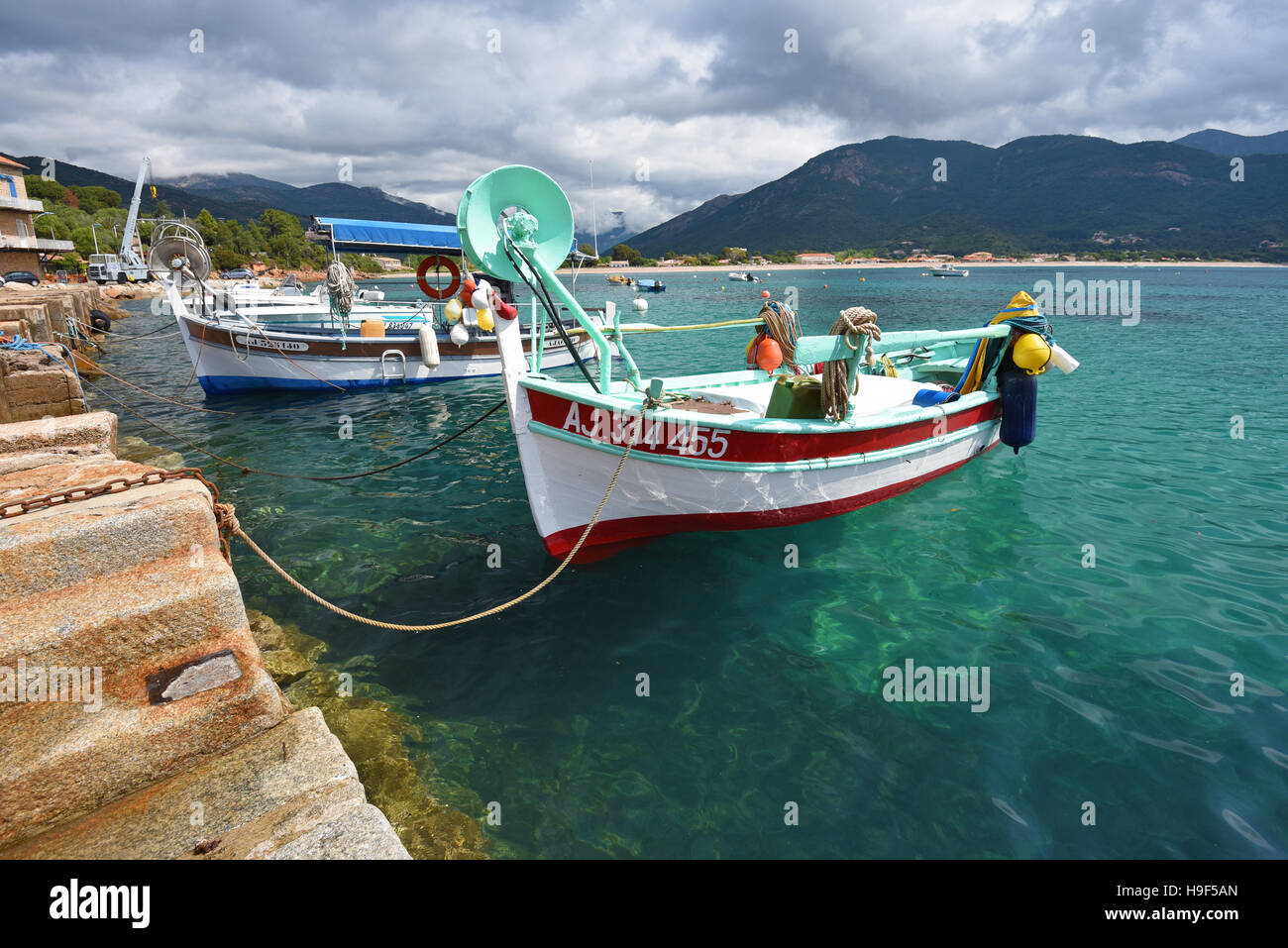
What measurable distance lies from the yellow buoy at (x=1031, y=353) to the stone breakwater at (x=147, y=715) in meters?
10.6

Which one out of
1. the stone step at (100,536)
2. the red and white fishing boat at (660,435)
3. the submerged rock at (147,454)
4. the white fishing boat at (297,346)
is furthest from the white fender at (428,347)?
the stone step at (100,536)

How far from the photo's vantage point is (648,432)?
6.37 meters

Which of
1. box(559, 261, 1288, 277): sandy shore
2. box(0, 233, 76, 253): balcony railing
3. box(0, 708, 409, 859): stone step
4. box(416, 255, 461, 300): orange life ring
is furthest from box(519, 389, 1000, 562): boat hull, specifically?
box(559, 261, 1288, 277): sandy shore

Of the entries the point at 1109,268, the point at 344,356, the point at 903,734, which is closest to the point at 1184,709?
the point at 903,734

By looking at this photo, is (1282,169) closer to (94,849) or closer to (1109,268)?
(1109,268)

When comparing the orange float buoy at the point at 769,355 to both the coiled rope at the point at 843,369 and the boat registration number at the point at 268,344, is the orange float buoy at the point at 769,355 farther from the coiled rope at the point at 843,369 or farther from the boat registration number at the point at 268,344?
the boat registration number at the point at 268,344

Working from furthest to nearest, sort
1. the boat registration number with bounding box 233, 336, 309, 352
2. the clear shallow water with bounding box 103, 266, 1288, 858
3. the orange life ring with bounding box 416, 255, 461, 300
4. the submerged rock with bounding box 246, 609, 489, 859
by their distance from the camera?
the orange life ring with bounding box 416, 255, 461, 300 < the boat registration number with bounding box 233, 336, 309, 352 < the clear shallow water with bounding box 103, 266, 1288, 858 < the submerged rock with bounding box 246, 609, 489, 859

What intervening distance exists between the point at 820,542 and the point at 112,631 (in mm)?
6965

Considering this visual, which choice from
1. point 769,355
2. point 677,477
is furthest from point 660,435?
point 769,355

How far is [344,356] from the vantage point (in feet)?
57.3

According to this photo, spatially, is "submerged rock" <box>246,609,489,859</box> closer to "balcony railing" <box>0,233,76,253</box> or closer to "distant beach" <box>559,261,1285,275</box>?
"balcony railing" <box>0,233,76,253</box>

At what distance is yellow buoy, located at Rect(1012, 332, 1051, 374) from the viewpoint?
9578mm

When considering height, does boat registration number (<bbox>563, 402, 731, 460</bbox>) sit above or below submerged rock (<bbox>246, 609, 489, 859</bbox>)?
above

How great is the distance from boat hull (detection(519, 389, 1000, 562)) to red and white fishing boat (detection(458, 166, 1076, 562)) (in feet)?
0.05
